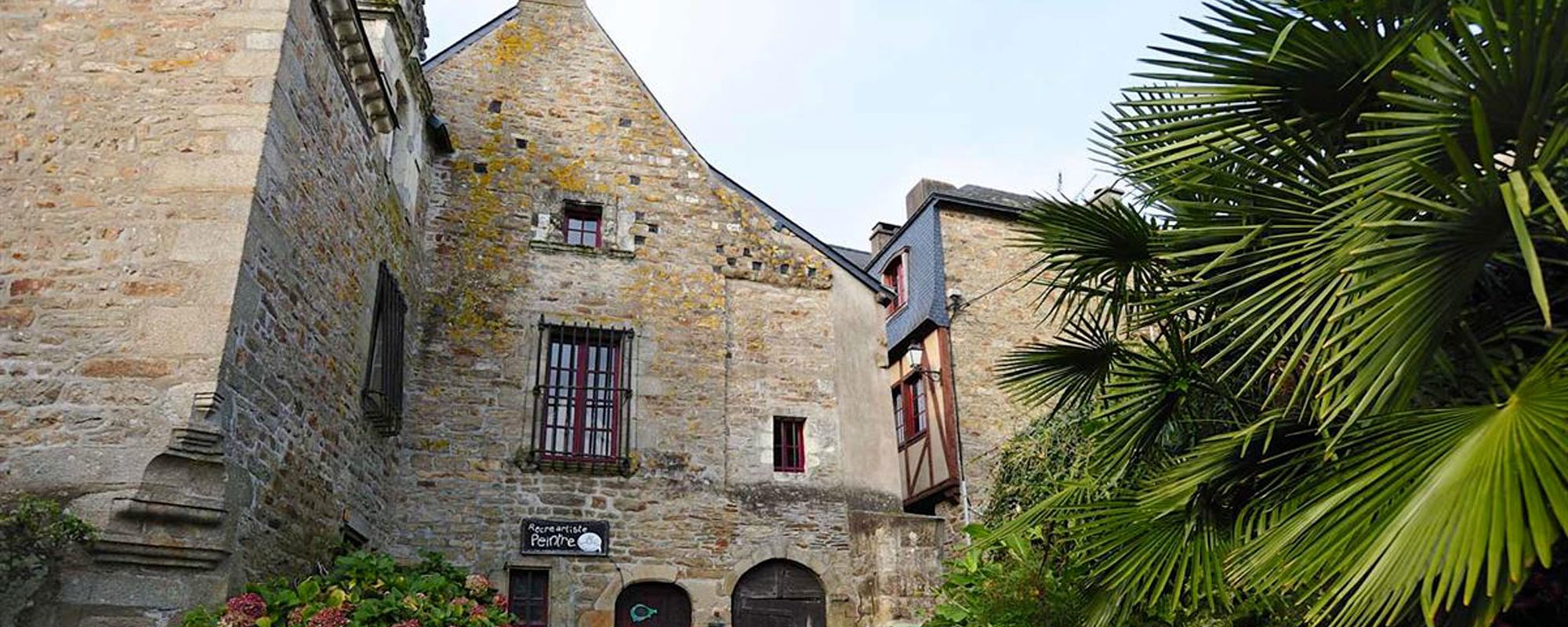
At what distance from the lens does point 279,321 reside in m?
6.83

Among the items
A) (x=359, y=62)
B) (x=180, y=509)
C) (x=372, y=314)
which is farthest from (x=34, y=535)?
(x=359, y=62)

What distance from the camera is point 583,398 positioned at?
10.2m

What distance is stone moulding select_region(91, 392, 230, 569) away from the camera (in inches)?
221

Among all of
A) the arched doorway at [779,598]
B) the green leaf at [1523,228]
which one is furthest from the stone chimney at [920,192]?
the green leaf at [1523,228]

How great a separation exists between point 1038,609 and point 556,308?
5.31 meters

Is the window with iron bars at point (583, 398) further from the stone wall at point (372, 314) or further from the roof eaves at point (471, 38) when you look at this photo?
the roof eaves at point (471, 38)

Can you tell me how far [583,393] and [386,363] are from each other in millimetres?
1834

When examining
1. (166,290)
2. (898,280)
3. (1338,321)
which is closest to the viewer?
(1338,321)

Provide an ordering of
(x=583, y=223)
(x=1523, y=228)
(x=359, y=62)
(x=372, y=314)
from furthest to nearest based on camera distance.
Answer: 1. (x=583, y=223)
2. (x=372, y=314)
3. (x=359, y=62)
4. (x=1523, y=228)

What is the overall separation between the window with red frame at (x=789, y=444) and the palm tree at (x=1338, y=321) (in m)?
4.31

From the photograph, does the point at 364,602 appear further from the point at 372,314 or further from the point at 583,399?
the point at 583,399

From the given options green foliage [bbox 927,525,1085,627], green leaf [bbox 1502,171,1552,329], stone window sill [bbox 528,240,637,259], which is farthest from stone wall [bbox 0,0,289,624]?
green leaf [bbox 1502,171,1552,329]

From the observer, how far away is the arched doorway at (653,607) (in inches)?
378

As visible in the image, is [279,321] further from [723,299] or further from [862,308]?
[862,308]
